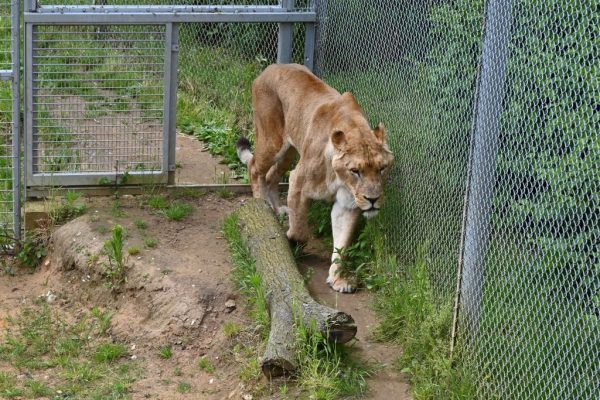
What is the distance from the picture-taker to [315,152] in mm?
8453

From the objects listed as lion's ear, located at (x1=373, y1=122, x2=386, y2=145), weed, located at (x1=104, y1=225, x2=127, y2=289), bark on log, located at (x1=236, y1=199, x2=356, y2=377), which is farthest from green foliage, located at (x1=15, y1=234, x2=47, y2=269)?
lion's ear, located at (x1=373, y1=122, x2=386, y2=145)

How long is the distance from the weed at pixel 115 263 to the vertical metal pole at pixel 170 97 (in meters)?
1.32

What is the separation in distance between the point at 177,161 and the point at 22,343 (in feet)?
10.7

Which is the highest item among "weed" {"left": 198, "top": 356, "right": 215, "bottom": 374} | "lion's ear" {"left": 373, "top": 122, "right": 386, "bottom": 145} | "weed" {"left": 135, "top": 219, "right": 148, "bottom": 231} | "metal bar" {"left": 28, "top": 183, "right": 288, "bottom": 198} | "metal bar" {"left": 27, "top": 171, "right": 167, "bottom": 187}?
"lion's ear" {"left": 373, "top": 122, "right": 386, "bottom": 145}

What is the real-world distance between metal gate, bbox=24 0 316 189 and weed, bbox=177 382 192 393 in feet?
9.19

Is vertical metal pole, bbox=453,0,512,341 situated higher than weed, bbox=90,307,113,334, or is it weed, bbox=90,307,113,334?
vertical metal pole, bbox=453,0,512,341

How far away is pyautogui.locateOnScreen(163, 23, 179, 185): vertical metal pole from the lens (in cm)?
929

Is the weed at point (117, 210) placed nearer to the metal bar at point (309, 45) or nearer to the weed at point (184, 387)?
the metal bar at point (309, 45)

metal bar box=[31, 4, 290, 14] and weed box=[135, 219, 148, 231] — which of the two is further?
weed box=[135, 219, 148, 231]

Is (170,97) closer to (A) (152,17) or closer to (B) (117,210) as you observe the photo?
(A) (152,17)

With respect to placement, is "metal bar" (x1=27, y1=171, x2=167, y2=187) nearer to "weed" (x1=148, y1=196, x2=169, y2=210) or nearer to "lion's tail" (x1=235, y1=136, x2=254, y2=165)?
"weed" (x1=148, y1=196, x2=169, y2=210)

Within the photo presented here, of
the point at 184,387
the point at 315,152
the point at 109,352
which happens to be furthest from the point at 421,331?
the point at 109,352

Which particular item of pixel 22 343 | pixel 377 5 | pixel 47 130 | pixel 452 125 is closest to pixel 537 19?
pixel 452 125

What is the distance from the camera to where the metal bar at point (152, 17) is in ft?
29.1
